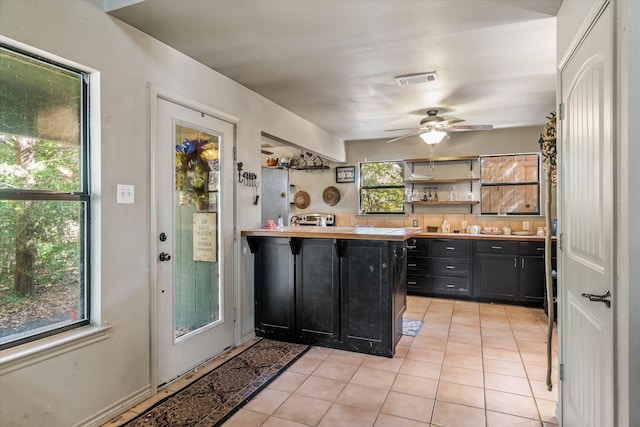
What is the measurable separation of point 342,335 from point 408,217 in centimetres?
333

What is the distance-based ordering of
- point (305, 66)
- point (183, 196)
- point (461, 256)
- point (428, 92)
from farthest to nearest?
point (461, 256) → point (428, 92) → point (305, 66) → point (183, 196)

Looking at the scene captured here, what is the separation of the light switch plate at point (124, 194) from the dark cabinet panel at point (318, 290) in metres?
1.60

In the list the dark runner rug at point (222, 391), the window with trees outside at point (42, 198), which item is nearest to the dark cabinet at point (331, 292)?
the dark runner rug at point (222, 391)

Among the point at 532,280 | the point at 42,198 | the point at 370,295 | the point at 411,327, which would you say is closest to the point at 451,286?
the point at 532,280

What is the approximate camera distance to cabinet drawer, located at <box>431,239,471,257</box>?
522cm

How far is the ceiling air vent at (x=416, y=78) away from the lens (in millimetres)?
3199

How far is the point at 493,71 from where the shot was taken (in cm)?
317

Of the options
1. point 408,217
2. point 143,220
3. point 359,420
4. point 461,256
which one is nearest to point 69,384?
point 143,220

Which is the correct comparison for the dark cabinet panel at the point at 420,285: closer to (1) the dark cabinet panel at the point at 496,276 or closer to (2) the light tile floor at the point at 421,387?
(1) the dark cabinet panel at the point at 496,276

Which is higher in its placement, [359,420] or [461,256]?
[461,256]

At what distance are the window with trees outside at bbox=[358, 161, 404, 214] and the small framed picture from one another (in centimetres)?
13

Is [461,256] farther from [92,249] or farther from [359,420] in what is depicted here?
[92,249]

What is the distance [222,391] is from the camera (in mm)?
2529

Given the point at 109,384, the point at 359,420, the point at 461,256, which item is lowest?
the point at 359,420
